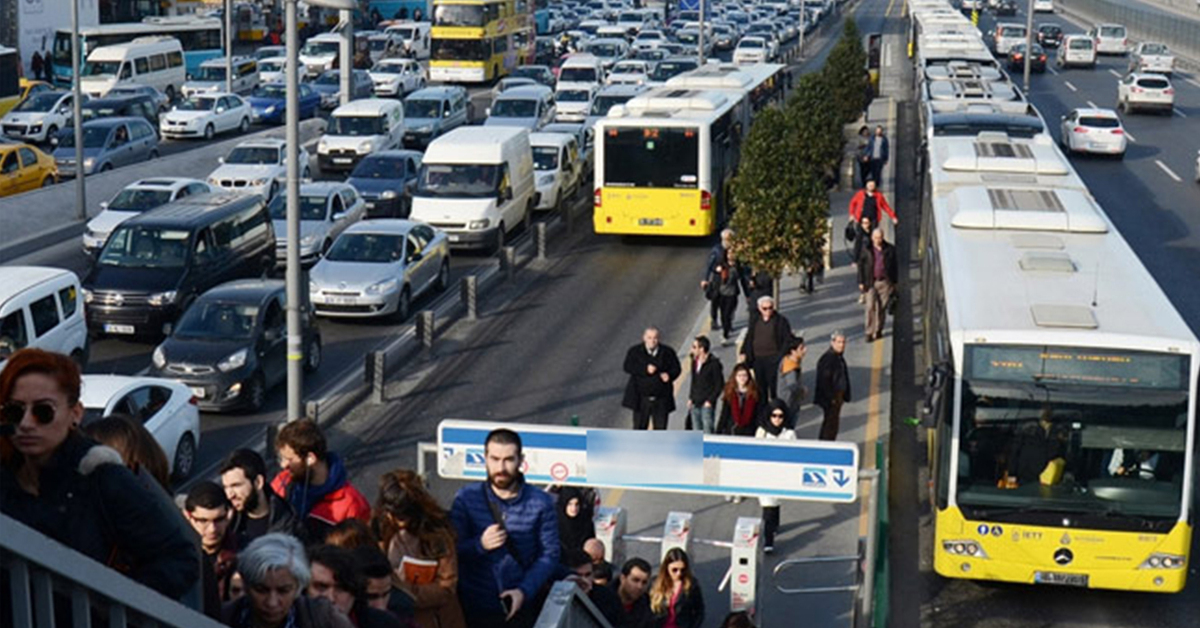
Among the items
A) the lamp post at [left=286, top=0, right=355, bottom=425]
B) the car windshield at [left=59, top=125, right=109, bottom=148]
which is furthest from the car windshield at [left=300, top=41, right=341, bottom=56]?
the lamp post at [left=286, top=0, right=355, bottom=425]

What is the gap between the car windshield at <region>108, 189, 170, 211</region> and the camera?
31547mm

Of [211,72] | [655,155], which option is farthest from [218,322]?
[211,72]

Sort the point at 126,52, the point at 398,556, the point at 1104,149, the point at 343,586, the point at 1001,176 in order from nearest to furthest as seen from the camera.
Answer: the point at 343,586
the point at 398,556
the point at 1001,176
the point at 1104,149
the point at 126,52

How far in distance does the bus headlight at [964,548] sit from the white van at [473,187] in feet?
59.2

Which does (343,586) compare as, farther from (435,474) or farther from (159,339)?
(159,339)

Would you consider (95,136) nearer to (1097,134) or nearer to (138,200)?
(138,200)

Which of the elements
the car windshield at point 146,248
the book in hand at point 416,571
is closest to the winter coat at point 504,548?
the book in hand at point 416,571

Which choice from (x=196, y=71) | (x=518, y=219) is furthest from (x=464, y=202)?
(x=196, y=71)

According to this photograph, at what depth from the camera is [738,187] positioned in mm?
26047

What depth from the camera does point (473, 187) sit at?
105 feet

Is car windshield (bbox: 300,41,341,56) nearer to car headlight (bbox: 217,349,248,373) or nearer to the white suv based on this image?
the white suv

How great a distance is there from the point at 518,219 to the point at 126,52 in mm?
26946

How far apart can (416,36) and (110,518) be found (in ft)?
246

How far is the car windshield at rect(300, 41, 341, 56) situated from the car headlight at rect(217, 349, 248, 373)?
46.4 m
